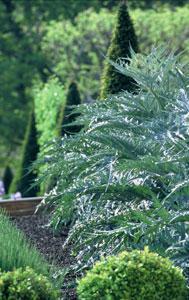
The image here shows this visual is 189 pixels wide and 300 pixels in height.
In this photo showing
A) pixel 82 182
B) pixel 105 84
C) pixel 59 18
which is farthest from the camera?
pixel 59 18

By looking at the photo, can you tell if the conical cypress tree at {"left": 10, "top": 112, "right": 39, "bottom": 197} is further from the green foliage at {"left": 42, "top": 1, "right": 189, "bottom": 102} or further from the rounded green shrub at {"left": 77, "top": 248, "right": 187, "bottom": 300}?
the rounded green shrub at {"left": 77, "top": 248, "right": 187, "bottom": 300}

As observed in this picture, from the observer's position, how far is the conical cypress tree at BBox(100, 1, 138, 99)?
34.4ft

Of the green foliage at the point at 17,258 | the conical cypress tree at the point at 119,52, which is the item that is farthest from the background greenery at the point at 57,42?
the green foliage at the point at 17,258

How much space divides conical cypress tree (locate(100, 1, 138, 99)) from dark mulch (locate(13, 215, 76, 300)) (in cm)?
166

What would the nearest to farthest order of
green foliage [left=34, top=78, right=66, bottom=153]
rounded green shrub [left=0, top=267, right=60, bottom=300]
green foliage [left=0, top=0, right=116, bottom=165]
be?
rounded green shrub [left=0, top=267, right=60, bottom=300]
green foliage [left=34, top=78, right=66, bottom=153]
green foliage [left=0, top=0, right=116, bottom=165]

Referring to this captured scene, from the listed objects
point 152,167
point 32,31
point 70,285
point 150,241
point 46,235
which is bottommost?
point 32,31

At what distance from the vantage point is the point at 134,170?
6.69 meters

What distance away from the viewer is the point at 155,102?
715 cm

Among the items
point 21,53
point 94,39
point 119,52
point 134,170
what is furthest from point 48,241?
point 21,53

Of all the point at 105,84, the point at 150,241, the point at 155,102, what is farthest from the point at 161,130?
the point at 105,84

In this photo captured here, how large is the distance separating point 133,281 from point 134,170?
1604 millimetres

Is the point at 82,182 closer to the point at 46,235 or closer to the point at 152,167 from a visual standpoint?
the point at 152,167

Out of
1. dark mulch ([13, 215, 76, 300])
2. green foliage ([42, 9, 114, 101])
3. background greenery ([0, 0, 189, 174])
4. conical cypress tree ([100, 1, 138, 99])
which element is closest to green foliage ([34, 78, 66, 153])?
background greenery ([0, 0, 189, 174])

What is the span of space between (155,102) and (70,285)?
158cm
